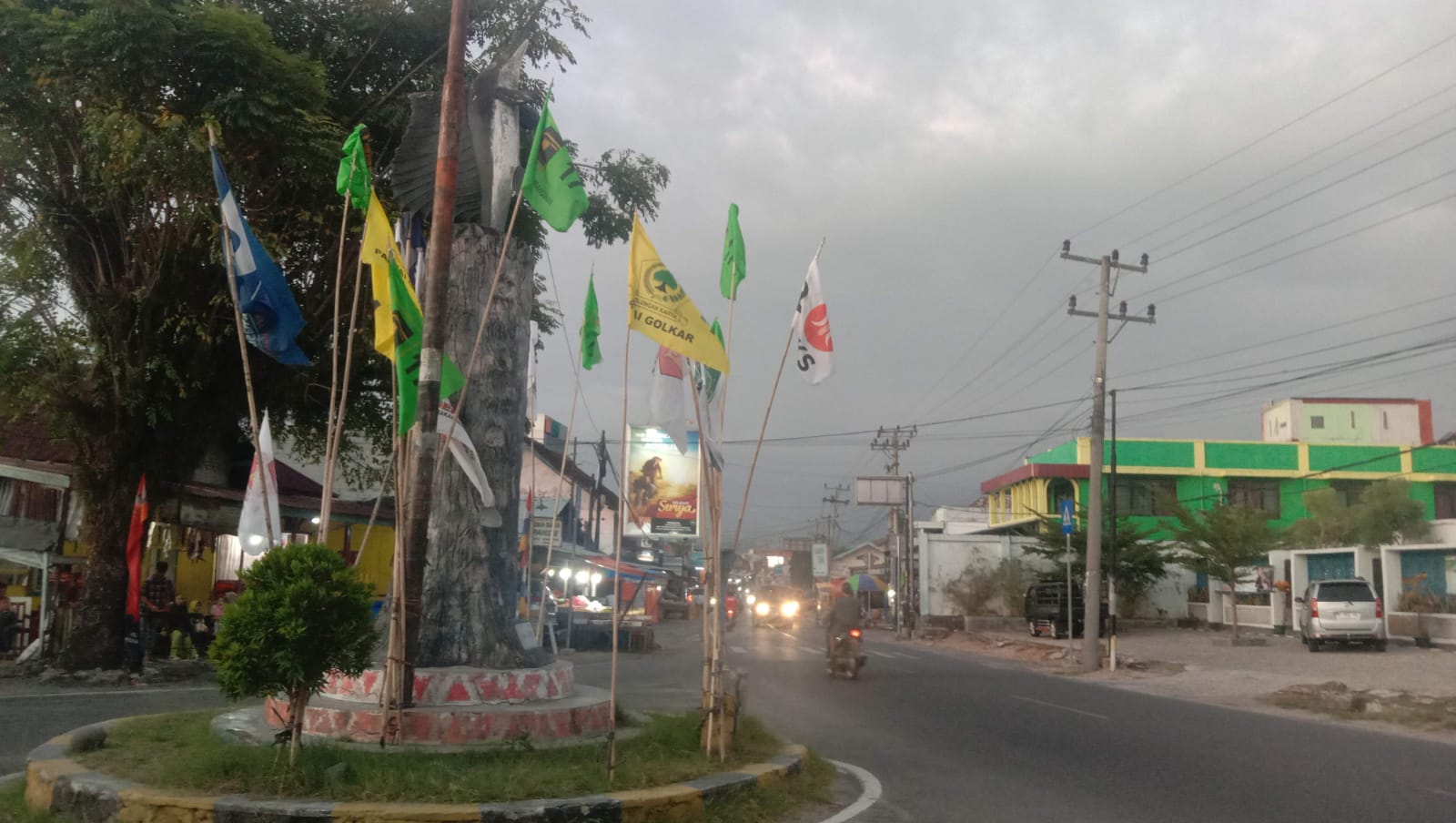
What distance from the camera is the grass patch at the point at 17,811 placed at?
5.93 meters

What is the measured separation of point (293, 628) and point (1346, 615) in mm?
24874

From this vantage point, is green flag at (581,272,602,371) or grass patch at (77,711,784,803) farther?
green flag at (581,272,602,371)

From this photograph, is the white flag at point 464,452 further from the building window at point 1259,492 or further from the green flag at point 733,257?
the building window at point 1259,492

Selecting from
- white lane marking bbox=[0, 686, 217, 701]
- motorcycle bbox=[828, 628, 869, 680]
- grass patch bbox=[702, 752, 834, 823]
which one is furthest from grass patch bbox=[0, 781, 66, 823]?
motorcycle bbox=[828, 628, 869, 680]

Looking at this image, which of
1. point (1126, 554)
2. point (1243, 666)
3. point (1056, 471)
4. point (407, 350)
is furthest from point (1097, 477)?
point (1056, 471)

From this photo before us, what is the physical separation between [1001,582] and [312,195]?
34221 millimetres

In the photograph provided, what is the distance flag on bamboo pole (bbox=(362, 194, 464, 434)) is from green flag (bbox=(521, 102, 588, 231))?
3.70 feet

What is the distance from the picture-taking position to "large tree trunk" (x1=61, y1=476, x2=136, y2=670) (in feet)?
48.5

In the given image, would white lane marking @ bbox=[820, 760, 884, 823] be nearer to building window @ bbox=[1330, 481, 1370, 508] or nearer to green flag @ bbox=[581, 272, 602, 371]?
green flag @ bbox=[581, 272, 602, 371]

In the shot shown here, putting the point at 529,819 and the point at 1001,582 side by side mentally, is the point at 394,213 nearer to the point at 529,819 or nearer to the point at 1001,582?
the point at 529,819

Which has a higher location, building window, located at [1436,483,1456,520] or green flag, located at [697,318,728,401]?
building window, located at [1436,483,1456,520]

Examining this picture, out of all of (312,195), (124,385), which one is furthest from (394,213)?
(124,385)

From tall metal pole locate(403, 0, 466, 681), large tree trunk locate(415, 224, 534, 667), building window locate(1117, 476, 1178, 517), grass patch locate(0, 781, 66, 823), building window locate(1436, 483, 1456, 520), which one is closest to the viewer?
grass patch locate(0, 781, 66, 823)

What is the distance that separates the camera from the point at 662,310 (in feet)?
24.6
